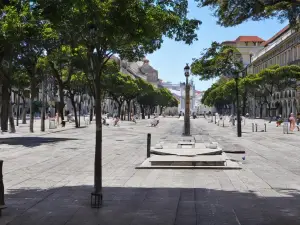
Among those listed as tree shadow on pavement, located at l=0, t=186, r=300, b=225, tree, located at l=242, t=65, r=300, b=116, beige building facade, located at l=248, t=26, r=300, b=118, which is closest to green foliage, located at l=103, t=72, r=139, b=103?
tree, located at l=242, t=65, r=300, b=116

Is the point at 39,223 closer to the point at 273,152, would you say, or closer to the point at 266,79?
the point at 273,152

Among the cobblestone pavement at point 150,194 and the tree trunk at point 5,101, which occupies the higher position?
the tree trunk at point 5,101

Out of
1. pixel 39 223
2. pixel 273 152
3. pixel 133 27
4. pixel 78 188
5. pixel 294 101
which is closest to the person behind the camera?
pixel 39 223

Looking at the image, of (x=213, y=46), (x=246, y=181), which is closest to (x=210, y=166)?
(x=246, y=181)

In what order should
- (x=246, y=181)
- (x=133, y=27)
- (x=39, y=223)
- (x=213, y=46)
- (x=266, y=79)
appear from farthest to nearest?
(x=266, y=79) → (x=213, y=46) → (x=246, y=181) → (x=133, y=27) → (x=39, y=223)

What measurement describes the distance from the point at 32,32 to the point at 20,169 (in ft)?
49.5

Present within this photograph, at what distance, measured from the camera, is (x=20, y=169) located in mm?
13703

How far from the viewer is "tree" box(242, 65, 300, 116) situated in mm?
70500

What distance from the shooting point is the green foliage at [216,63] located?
115 ft

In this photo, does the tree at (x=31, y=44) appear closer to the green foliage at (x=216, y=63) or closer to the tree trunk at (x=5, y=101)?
the tree trunk at (x=5, y=101)

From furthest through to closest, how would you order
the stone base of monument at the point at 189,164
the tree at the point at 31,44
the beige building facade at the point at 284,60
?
the beige building facade at the point at 284,60, the tree at the point at 31,44, the stone base of monument at the point at 189,164

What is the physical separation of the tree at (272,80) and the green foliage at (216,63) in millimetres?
36452

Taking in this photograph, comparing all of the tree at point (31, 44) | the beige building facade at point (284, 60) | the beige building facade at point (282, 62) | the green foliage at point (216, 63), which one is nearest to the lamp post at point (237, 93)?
the green foliage at point (216, 63)

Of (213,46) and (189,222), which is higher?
(213,46)
